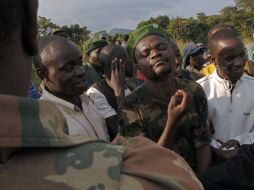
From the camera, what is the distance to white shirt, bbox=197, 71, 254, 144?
8.43 ft

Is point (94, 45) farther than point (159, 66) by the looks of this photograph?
Yes

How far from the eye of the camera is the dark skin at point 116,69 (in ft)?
10.9

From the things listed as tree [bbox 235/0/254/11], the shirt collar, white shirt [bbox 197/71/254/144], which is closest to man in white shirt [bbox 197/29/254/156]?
white shirt [bbox 197/71/254/144]

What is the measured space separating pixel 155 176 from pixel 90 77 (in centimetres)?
373

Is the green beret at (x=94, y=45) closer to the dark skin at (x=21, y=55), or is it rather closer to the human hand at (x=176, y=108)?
the human hand at (x=176, y=108)

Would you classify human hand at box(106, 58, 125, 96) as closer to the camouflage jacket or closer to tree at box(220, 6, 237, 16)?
the camouflage jacket

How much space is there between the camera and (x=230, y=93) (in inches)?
105

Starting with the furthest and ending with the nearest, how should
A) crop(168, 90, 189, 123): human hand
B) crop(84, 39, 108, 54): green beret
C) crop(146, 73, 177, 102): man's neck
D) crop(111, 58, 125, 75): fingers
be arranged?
crop(84, 39, 108, 54): green beret < crop(111, 58, 125, 75): fingers < crop(146, 73, 177, 102): man's neck < crop(168, 90, 189, 123): human hand

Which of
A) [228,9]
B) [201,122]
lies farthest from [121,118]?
[228,9]

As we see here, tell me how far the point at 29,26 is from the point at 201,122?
5.64ft

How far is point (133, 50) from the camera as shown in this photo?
2604 millimetres

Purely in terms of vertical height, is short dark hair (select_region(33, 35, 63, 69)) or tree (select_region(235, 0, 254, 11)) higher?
tree (select_region(235, 0, 254, 11))

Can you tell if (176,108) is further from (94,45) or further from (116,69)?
(94,45)

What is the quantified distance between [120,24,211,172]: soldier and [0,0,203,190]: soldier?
4.63 ft
